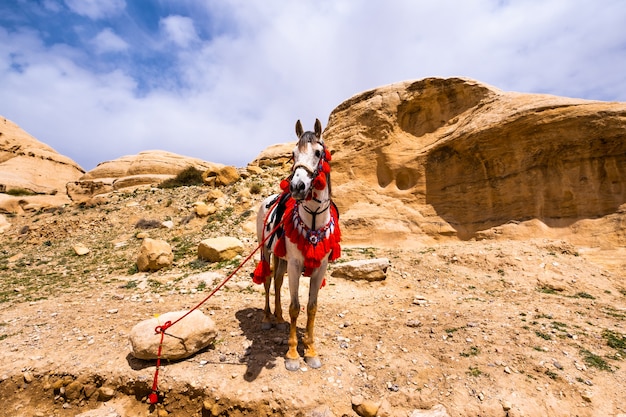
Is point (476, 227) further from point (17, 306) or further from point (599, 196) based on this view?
point (17, 306)

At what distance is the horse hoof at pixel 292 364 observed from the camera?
3726mm

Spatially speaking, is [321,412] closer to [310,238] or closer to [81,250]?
[310,238]

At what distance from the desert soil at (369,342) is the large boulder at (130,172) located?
25241 mm

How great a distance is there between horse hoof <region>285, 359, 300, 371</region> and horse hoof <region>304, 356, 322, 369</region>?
5.4 inches

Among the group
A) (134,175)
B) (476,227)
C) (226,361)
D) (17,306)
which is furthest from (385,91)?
(134,175)

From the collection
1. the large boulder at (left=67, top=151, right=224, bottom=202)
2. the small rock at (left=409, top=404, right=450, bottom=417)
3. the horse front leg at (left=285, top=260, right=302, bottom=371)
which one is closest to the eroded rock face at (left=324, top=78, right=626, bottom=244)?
the horse front leg at (left=285, top=260, right=302, bottom=371)

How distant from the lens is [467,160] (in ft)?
35.0

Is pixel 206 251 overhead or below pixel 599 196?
below

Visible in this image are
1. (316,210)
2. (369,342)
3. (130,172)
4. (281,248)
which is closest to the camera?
(316,210)

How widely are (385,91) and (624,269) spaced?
10069mm

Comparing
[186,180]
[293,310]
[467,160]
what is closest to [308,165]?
[293,310]

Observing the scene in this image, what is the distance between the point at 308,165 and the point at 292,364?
262 centimetres

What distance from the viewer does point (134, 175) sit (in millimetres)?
33000

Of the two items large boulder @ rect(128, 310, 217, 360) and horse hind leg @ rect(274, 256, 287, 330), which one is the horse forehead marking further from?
large boulder @ rect(128, 310, 217, 360)
